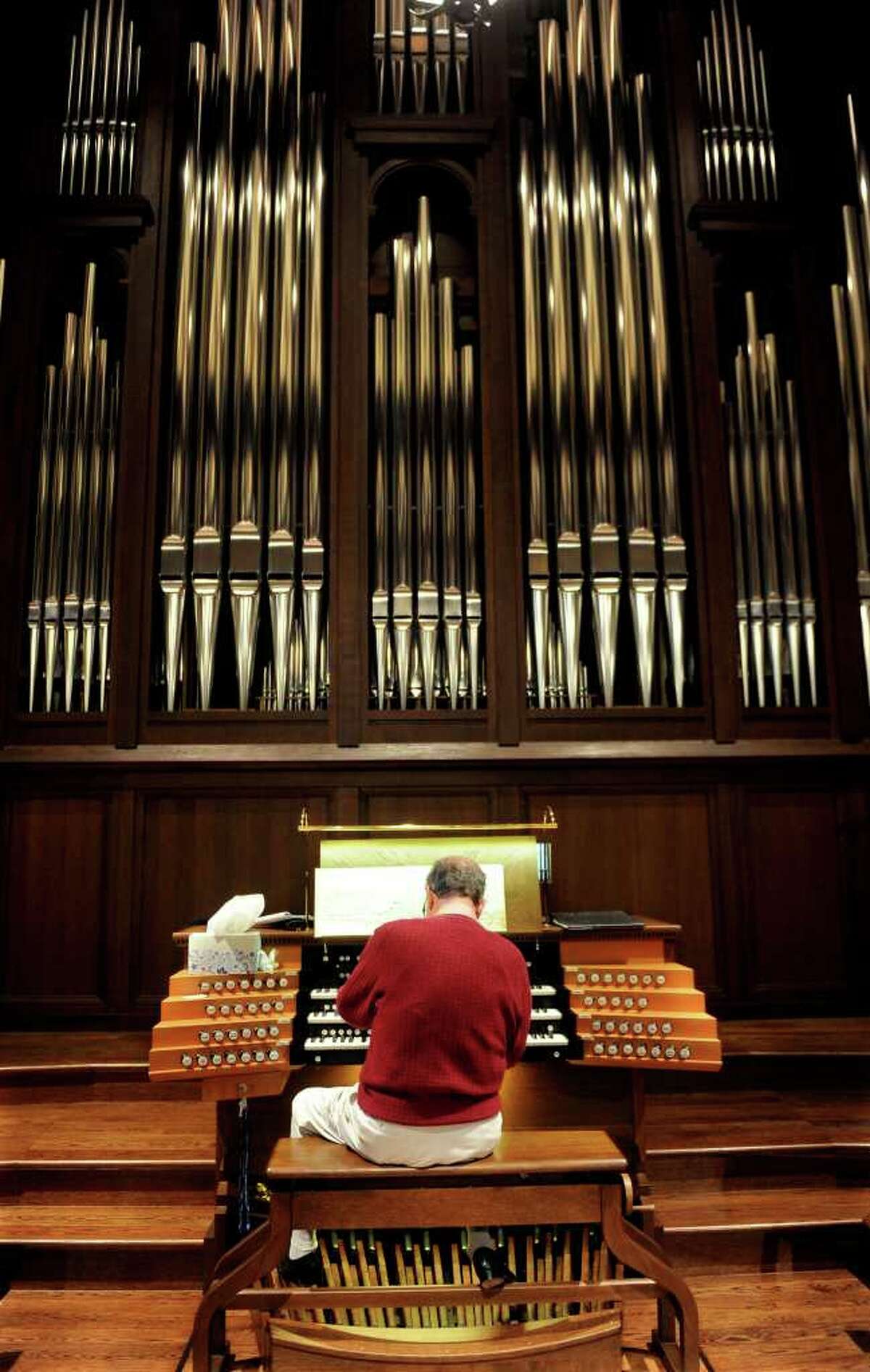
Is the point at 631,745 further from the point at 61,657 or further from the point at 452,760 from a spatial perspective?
the point at 61,657

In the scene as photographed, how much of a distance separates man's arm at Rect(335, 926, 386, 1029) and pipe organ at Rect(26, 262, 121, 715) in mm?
3516

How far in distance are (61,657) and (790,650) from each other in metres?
4.43

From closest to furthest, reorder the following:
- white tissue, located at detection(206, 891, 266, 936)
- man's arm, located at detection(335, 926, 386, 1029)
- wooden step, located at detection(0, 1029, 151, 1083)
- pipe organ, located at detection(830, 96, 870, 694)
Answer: man's arm, located at detection(335, 926, 386, 1029) → white tissue, located at detection(206, 891, 266, 936) → wooden step, located at detection(0, 1029, 151, 1083) → pipe organ, located at detection(830, 96, 870, 694)

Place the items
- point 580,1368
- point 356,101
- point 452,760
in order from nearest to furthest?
point 580,1368
point 452,760
point 356,101

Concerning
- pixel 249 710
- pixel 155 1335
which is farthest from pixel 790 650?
pixel 155 1335

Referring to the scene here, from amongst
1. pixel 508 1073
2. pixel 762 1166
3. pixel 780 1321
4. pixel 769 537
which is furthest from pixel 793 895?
pixel 780 1321

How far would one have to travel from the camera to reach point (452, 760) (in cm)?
580

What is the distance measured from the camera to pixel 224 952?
3812 millimetres

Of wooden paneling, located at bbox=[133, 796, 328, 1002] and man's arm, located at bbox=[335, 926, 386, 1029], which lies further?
wooden paneling, located at bbox=[133, 796, 328, 1002]

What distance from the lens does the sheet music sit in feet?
13.5

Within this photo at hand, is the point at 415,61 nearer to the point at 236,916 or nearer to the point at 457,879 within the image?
the point at 236,916

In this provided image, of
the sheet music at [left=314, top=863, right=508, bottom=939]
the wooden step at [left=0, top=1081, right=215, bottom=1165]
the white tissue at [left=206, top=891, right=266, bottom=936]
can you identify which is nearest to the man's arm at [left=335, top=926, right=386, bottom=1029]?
the white tissue at [left=206, top=891, right=266, bottom=936]

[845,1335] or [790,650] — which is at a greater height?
[790,650]

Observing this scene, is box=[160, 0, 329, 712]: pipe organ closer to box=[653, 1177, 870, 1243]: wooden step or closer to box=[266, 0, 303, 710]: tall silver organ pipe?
box=[266, 0, 303, 710]: tall silver organ pipe
